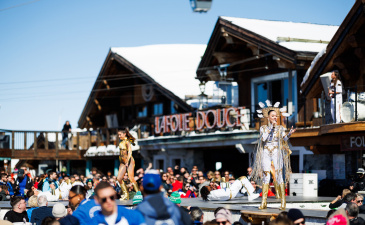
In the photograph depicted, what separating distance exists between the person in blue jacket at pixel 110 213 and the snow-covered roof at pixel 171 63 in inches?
843

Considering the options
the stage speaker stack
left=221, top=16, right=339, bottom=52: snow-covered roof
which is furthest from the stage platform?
left=221, top=16, right=339, bottom=52: snow-covered roof

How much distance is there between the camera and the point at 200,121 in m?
22.4

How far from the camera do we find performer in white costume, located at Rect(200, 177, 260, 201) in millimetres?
13531

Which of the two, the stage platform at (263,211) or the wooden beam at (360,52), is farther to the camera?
the wooden beam at (360,52)

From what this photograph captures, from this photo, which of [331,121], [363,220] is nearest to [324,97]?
[331,121]

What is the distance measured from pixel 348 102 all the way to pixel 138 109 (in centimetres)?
2005

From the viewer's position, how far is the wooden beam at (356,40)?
47.4 ft

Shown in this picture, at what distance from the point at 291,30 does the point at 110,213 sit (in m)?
19.5

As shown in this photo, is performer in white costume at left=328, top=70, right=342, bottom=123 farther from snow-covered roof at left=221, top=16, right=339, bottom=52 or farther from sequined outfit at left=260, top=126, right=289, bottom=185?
snow-covered roof at left=221, top=16, right=339, bottom=52

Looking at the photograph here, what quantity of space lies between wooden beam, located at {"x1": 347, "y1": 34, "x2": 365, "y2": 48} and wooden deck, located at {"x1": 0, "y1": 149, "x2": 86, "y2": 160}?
2067 centimetres

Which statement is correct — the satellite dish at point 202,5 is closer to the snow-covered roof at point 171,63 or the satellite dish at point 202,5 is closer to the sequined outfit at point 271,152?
the sequined outfit at point 271,152

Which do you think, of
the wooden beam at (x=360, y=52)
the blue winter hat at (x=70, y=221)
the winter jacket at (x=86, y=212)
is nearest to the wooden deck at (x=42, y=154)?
the wooden beam at (x=360, y=52)

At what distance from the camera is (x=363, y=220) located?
7.50 meters

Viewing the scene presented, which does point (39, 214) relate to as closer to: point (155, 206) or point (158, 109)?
point (155, 206)
